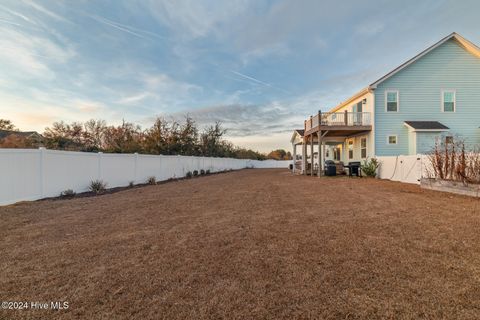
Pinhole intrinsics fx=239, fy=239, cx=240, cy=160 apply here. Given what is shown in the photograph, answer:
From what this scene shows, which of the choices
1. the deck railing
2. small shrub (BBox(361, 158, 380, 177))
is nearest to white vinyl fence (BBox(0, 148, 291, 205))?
the deck railing

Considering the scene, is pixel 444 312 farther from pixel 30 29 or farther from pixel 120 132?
pixel 120 132

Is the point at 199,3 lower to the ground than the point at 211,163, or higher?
higher

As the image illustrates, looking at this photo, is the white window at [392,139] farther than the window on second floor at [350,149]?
No

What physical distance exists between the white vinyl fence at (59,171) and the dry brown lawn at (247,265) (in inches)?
56.9

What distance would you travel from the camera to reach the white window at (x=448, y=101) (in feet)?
51.0

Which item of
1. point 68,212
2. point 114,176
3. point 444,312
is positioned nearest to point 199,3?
point 114,176

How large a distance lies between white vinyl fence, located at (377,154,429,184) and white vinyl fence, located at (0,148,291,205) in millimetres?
14364

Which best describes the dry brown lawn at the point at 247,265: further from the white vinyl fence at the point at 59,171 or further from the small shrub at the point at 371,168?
the small shrub at the point at 371,168

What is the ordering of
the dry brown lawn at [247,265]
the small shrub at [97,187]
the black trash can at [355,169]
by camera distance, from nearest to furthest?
1. the dry brown lawn at [247,265]
2. the small shrub at [97,187]
3. the black trash can at [355,169]

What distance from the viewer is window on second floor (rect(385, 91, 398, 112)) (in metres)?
15.8

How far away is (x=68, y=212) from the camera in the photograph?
6355 mm

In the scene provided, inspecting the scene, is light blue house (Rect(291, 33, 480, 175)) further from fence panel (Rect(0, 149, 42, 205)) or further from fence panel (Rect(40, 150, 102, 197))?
fence panel (Rect(0, 149, 42, 205))

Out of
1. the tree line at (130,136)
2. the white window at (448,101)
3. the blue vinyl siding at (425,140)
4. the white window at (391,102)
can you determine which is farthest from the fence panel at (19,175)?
the white window at (448,101)

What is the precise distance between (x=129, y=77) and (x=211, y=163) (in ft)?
48.9
